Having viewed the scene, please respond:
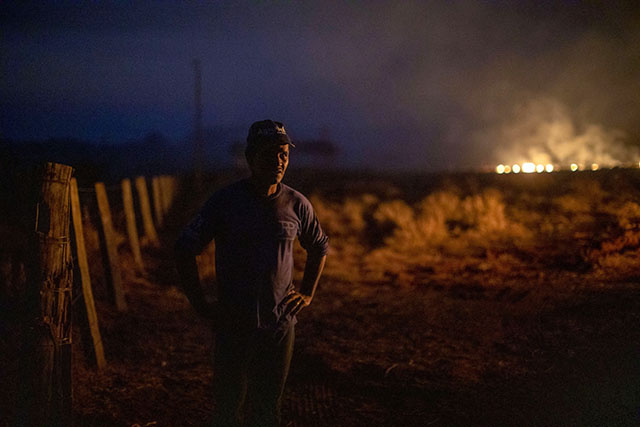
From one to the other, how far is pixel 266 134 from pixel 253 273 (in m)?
0.71

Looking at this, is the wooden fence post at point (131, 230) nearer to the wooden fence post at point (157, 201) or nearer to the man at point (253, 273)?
the wooden fence post at point (157, 201)

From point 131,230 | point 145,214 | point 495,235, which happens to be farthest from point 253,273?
point 145,214

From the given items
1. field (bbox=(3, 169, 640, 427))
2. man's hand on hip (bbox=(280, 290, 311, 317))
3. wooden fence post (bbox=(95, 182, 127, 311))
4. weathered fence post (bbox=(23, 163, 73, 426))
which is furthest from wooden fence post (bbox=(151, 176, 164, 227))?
man's hand on hip (bbox=(280, 290, 311, 317))

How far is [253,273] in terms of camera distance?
296 cm

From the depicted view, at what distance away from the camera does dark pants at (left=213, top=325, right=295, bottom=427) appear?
9.91 ft

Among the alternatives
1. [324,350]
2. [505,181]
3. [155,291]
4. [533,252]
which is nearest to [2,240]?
[155,291]

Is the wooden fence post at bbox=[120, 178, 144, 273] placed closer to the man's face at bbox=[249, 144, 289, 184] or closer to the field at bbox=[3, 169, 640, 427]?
the field at bbox=[3, 169, 640, 427]

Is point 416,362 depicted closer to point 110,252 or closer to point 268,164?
point 268,164

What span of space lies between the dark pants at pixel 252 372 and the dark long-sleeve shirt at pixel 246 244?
12 cm

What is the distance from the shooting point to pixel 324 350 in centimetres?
631

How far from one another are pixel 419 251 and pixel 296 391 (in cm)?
797

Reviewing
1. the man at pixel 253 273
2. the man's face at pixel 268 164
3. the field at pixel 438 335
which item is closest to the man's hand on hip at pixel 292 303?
the man at pixel 253 273

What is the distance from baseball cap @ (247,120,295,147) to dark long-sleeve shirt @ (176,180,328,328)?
0.75ft

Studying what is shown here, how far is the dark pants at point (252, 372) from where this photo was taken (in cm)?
302
